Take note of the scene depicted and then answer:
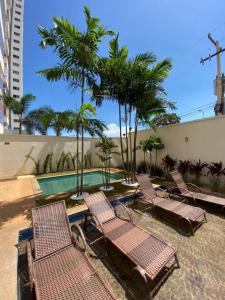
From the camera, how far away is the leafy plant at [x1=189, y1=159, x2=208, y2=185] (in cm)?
812

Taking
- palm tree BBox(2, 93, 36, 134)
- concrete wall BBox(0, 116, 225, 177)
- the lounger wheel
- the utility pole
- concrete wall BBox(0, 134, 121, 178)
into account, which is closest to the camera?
the lounger wheel

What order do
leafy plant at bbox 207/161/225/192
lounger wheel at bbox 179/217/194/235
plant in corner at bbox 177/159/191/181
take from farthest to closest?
plant in corner at bbox 177/159/191/181 < leafy plant at bbox 207/161/225/192 < lounger wheel at bbox 179/217/194/235

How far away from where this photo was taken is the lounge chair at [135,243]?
271cm

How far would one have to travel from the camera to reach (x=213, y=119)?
314 inches

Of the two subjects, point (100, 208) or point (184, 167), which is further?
point (184, 167)

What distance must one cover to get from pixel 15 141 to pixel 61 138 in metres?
3.22

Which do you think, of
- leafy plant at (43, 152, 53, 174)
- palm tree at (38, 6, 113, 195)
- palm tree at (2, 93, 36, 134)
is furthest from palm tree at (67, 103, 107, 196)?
palm tree at (2, 93, 36, 134)

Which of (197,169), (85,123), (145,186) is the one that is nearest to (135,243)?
(145,186)

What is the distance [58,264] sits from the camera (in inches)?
110

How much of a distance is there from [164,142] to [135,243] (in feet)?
26.8

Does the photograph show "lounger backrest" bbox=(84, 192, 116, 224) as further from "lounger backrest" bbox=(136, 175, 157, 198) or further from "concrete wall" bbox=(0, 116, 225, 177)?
"concrete wall" bbox=(0, 116, 225, 177)

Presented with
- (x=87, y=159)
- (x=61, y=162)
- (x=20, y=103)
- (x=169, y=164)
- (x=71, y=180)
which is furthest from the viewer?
(x=20, y=103)

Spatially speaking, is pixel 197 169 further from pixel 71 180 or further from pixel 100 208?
pixel 71 180

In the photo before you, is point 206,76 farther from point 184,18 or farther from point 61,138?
point 61,138
